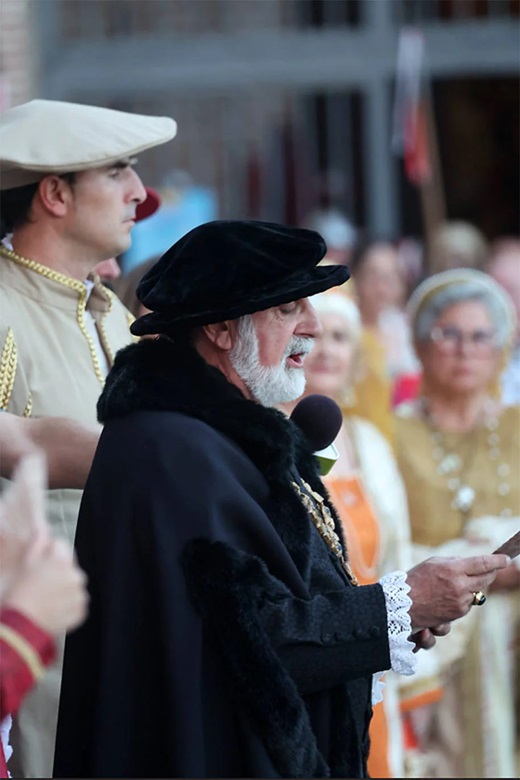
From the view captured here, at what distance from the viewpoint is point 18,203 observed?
400 cm

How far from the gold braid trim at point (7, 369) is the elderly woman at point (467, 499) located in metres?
2.46

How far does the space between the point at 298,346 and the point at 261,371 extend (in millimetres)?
109

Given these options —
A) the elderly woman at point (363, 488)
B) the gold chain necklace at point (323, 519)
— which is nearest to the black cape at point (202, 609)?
the gold chain necklace at point (323, 519)

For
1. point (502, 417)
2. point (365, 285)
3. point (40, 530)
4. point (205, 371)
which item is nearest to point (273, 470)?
point (205, 371)

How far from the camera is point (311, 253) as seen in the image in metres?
3.04

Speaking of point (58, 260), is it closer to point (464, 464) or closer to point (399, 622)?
point (399, 622)

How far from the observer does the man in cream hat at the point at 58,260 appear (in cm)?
371

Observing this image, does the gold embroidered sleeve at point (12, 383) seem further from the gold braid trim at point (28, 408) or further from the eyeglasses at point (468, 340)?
the eyeglasses at point (468, 340)

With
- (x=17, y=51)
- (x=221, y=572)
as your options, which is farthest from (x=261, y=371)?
(x=17, y=51)

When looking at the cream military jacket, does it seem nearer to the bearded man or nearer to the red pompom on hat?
the red pompom on hat

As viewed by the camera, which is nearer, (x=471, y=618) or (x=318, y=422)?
(x=318, y=422)

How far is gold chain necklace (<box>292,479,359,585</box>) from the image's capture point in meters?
3.16

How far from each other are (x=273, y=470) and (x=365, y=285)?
6265 millimetres

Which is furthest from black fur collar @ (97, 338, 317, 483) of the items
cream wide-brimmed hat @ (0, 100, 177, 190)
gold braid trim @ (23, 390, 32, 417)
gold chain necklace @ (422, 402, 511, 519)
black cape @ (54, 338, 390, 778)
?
gold chain necklace @ (422, 402, 511, 519)
